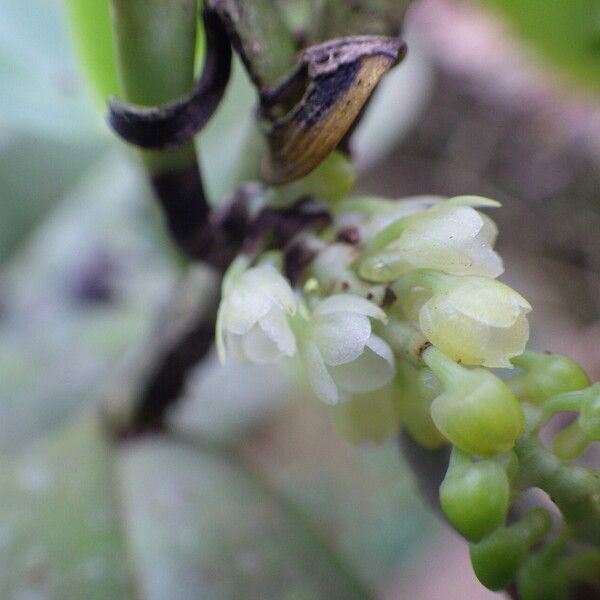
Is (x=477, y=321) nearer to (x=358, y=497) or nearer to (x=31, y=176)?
(x=358, y=497)

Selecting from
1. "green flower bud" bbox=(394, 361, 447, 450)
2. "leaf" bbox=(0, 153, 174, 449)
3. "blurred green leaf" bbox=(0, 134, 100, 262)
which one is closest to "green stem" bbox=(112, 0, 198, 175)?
"green flower bud" bbox=(394, 361, 447, 450)

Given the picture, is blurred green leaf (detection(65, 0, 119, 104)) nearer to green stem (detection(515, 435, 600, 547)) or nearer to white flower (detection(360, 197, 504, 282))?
white flower (detection(360, 197, 504, 282))

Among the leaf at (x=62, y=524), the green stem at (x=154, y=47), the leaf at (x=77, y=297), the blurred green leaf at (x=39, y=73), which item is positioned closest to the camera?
the green stem at (x=154, y=47)

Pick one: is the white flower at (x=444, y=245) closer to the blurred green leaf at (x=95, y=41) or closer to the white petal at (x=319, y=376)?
the white petal at (x=319, y=376)

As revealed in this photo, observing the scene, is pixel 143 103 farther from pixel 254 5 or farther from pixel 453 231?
pixel 453 231

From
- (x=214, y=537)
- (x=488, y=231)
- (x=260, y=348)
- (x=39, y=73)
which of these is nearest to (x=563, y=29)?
(x=488, y=231)

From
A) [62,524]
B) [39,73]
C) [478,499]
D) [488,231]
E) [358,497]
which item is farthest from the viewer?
[39,73]

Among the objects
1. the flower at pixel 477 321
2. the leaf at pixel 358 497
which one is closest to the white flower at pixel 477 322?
the flower at pixel 477 321
